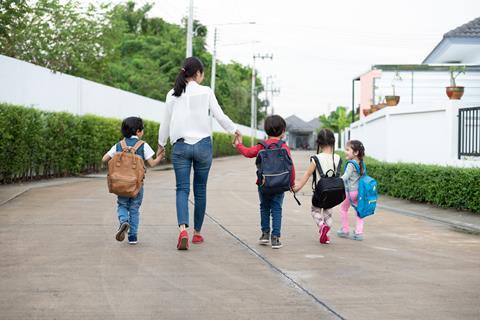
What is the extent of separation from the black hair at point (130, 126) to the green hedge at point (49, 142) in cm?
700

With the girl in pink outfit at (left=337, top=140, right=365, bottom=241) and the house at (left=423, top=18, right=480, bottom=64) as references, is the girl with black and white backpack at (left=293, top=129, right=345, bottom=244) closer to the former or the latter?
the girl in pink outfit at (left=337, top=140, right=365, bottom=241)

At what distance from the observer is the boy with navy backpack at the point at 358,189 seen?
827 centimetres

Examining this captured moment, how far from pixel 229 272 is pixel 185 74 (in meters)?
2.40

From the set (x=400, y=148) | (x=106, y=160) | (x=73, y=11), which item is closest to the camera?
(x=106, y=160)

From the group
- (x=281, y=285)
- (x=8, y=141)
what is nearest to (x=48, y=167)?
(x=8, y=141)

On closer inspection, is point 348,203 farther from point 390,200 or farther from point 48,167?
point 48,167

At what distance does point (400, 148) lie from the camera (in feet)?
54.7

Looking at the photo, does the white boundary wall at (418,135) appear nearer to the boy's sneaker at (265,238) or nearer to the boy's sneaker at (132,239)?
the boy's sneaker at (265,238)

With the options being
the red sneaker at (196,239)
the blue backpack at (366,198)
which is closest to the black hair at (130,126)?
the red sneaker at (196,239)

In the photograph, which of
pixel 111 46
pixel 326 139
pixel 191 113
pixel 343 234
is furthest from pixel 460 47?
pixel 111 46

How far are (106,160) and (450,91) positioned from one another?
9.95 m

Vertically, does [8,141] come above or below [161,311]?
above

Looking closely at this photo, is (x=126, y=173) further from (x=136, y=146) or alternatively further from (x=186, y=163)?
(x=186, y=163)

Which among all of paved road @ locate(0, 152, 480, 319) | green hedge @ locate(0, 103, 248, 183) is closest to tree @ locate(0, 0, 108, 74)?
green hedge @ locate(0, 103, 248, 183)
